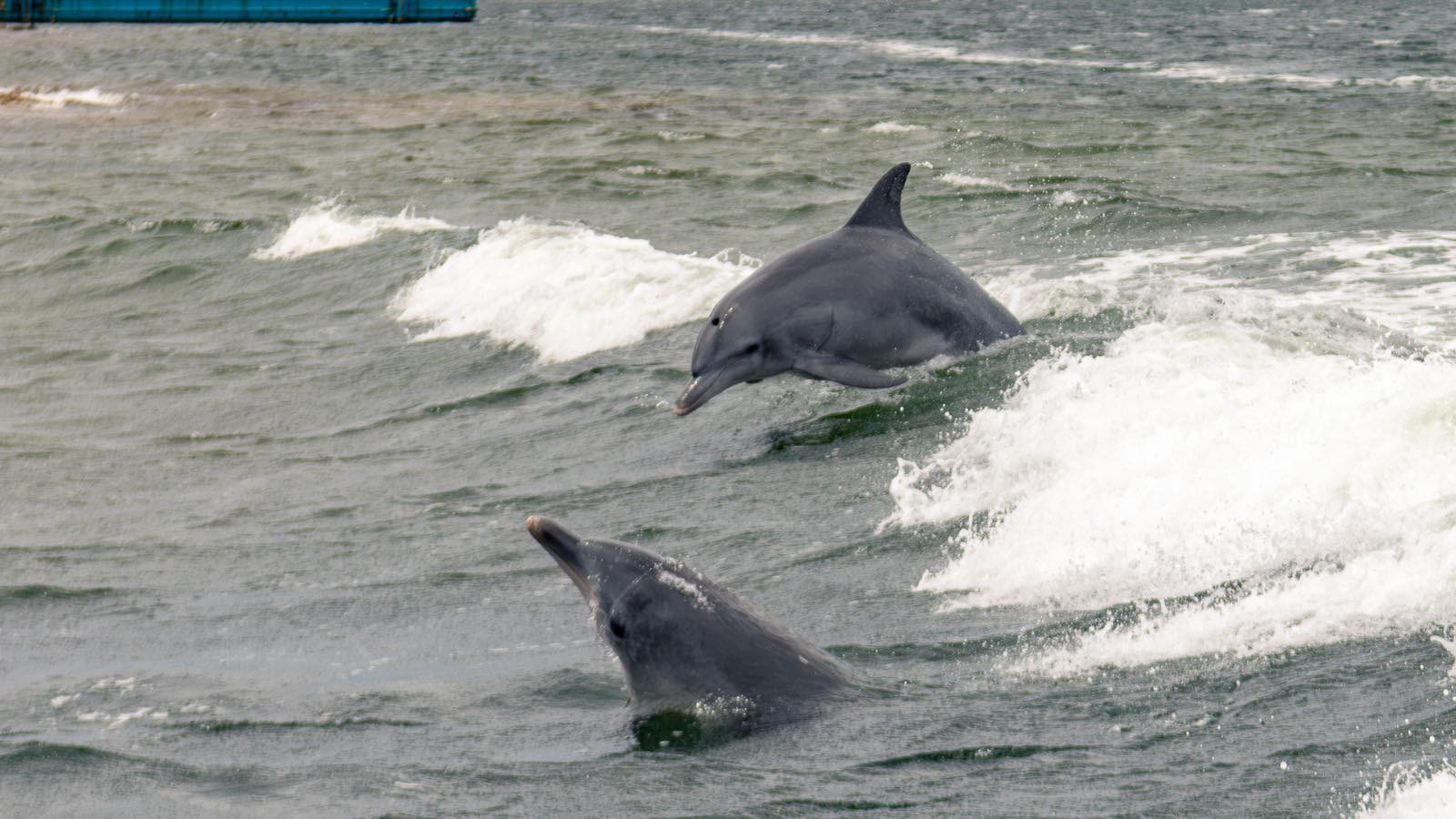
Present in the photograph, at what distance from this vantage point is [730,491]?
873 centimetres

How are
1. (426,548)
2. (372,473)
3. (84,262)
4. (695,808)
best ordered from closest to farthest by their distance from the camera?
(695,808) → (426,548) → (372,473) → (84,262)

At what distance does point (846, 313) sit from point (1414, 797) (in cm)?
519

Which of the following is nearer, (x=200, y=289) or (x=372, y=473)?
(x=372, y=473)

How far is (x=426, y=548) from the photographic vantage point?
851 centimetres

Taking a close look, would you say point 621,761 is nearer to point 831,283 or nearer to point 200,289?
point 831,283

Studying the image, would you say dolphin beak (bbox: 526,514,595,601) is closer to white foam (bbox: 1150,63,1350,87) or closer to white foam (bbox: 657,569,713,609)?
white foam (bbox: 657,569,713,609)

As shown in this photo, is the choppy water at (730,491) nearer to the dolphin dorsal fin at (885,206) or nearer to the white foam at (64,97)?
the dolphin dorsal fin at (885,206)

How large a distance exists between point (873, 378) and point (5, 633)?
4111mm

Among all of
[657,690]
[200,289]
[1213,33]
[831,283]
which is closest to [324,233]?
[200,289]

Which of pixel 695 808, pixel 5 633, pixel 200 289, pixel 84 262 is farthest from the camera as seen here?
pixel 84 262

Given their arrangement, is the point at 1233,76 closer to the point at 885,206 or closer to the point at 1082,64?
the point at 1082,64

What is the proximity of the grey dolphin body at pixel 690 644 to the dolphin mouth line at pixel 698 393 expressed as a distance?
3.04 metres

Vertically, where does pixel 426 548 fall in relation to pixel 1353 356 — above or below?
below

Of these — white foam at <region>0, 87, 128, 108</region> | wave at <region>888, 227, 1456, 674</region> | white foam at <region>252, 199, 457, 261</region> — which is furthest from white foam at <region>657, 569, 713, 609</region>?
white foam at <region>0, 87, 128, 108</region>
